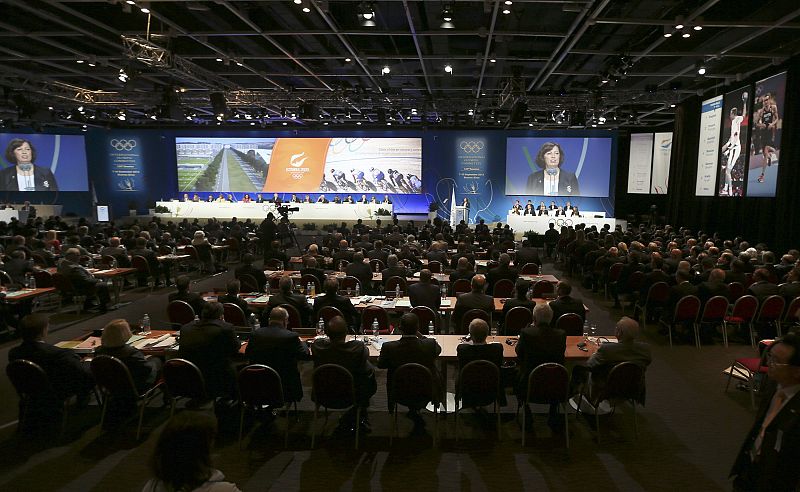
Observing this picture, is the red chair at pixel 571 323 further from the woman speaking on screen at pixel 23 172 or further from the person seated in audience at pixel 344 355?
the woman speaking on screen at pixel 23 172

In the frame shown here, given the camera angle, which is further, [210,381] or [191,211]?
[191,211]

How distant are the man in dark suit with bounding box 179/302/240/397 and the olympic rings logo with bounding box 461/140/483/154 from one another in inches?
894

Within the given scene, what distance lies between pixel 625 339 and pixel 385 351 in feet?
8.59

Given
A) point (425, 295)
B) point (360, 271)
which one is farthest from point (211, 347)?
point (360, 271)

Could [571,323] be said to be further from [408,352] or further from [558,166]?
[558,166]

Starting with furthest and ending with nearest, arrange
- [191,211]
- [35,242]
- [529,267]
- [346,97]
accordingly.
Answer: [191,211] → [346,97] → [35,242] → [529,267]

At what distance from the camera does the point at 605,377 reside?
518 cm

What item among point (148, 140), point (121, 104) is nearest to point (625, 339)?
point (121, 104)

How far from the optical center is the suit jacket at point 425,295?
293 inches

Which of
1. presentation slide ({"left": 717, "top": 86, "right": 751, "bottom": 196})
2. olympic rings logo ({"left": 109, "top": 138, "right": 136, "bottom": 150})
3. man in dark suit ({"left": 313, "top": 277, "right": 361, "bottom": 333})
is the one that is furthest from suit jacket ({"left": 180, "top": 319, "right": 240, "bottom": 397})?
olympic rings logo ({"left": 109, "top": 138, "right": 136, "bottom": 150})

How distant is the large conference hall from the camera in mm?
4934

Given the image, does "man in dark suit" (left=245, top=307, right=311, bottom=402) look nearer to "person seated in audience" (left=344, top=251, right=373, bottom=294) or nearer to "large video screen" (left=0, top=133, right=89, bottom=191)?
"person seated in audience" (left=344, top=251, right=373, bottom=294)

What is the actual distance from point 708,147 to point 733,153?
2.07 metres

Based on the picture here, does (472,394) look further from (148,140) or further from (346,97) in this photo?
(148,140)
